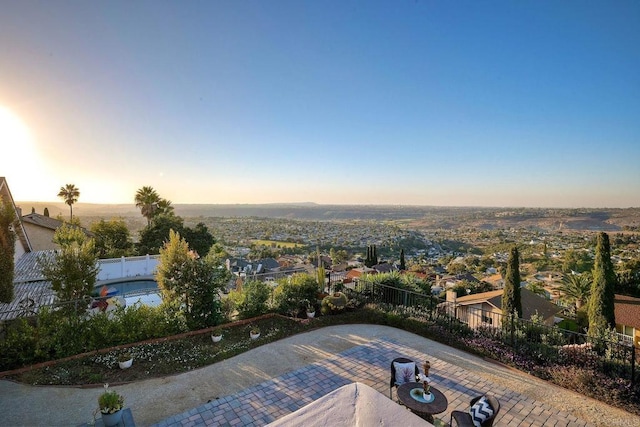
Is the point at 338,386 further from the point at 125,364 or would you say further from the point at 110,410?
the point at 125,364

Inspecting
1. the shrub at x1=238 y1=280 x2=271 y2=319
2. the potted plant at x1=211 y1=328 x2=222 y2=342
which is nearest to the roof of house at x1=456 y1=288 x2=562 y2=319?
the shrub at x1=238 y1=280 x2=271 y2=319

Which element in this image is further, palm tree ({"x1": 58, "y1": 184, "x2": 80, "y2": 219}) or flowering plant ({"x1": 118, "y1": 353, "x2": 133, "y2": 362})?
palm tree ({"x1": 58, "y1": 184, "x2": 80, "y2": 219})

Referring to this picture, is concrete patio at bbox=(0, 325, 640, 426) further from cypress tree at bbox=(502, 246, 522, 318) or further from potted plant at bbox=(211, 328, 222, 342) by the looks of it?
cypress tree at bbox=(502, 246, 522, 318)

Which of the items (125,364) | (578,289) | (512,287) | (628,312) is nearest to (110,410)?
(125,364)

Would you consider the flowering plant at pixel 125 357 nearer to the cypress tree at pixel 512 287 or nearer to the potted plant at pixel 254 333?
the potted plant at pixel 254 333

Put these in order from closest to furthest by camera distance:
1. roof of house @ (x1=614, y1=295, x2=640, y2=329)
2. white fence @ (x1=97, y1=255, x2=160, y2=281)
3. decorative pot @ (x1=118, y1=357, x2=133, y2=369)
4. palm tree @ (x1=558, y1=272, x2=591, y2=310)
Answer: decorative pot @ (x1=118, y1=357, x2=133, y2=369) → roof of house @ (x1=614, y1=295, x2=640, y2=329) → white fence @ (x1=97, y1=255, x2=160, y2=281) → palm tree @ (x1=558, y1=272, x2=591, y2=310)

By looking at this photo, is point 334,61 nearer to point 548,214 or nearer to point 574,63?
point 574,63

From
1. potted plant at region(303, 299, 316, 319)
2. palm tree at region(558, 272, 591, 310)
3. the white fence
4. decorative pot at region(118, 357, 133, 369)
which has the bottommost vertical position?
palm tree at region(558, 272, 591, 310)

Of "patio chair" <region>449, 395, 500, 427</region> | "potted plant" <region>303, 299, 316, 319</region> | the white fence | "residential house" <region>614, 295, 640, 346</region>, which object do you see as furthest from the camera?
the white fence

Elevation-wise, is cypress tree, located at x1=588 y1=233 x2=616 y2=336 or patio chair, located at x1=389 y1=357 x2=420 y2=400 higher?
patio chair, located at x1=389 y1=357 x2=420 y2=400
